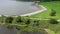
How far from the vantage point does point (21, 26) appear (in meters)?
20.0

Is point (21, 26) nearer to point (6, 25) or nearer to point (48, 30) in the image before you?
point (6, 25)

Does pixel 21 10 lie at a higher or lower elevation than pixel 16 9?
lower

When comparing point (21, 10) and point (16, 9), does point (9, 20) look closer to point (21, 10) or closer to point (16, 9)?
point (21, 10)

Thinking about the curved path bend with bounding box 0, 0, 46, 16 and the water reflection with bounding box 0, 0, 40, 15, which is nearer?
the curved path bend with bounding box 0, 0, 46, 16

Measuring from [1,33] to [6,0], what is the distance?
19.1 metres

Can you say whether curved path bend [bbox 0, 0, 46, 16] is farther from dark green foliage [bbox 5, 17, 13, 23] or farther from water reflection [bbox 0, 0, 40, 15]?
dark green foliage [bbox 5, 17, 13, 23]

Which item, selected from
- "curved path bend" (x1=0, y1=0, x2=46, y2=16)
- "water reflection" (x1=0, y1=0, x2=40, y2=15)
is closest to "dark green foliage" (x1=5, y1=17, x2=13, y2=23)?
"curved path bend" (x1=0, y1=0, x2=46, y2=16)

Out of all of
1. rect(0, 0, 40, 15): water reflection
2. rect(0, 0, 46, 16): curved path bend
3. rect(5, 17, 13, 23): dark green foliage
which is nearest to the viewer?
rect(5, 17, 13, 23): dark green foliage

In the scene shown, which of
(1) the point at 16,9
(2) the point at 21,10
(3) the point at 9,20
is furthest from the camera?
(1) the point at 16,9

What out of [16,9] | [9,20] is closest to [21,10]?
[16,9]

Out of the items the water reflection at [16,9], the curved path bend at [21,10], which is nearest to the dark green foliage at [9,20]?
the curved path bend at [21,10]

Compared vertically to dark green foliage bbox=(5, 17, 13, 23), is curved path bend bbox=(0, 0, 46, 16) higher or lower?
higher

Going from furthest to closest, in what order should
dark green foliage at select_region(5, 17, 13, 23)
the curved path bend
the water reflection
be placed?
1. the water reflection
2. the curved path bend
3. dark green foliage at select_region(5, 17, 13, 23)

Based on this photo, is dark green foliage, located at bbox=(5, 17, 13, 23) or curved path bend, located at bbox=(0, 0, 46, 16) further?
curved path bend, located at bbox=(0, 0, 46, 16)
